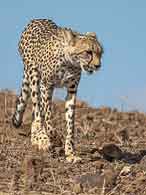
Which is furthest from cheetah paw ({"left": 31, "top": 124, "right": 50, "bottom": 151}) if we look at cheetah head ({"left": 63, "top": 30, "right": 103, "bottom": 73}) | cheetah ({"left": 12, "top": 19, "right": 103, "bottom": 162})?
cheetah head ({"left": 63, "top": 30, "right": 103, "bottom": 73})

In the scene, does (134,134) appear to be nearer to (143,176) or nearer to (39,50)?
(39,50)

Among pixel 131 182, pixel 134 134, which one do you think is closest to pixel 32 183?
pixel 131 182

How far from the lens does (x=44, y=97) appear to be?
9445mm

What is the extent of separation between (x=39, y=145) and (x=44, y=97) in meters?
0.58

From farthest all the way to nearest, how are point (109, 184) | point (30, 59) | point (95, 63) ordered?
point (30, 59), point (95, 63), point (109, 184)

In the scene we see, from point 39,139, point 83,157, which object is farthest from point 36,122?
point 83,157

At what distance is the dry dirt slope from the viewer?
6.53 m

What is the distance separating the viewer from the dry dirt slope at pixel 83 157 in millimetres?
6531

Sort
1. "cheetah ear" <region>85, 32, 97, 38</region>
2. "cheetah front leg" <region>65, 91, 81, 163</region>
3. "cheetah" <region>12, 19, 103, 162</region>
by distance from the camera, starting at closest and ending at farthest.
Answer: "cheetah front leg" <region>65, 91, 81, 163</region> → "cheetah" <region>12, 19, 103, 162</region> → "cheetah ear" <region>85, 32, 97, 38</region>

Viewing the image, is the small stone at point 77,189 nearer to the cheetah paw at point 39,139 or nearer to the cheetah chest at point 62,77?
the cheetah paw at point 39,139

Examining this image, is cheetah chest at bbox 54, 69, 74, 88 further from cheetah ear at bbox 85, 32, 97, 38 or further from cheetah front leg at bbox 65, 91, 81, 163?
cheetah ear at bbox 85, 32, 97, 38

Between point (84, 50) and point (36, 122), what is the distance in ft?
4.45

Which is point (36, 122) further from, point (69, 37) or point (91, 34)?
point (91, 34)

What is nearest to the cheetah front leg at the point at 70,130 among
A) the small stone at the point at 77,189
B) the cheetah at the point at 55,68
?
the cheetah at the point at 55,68
